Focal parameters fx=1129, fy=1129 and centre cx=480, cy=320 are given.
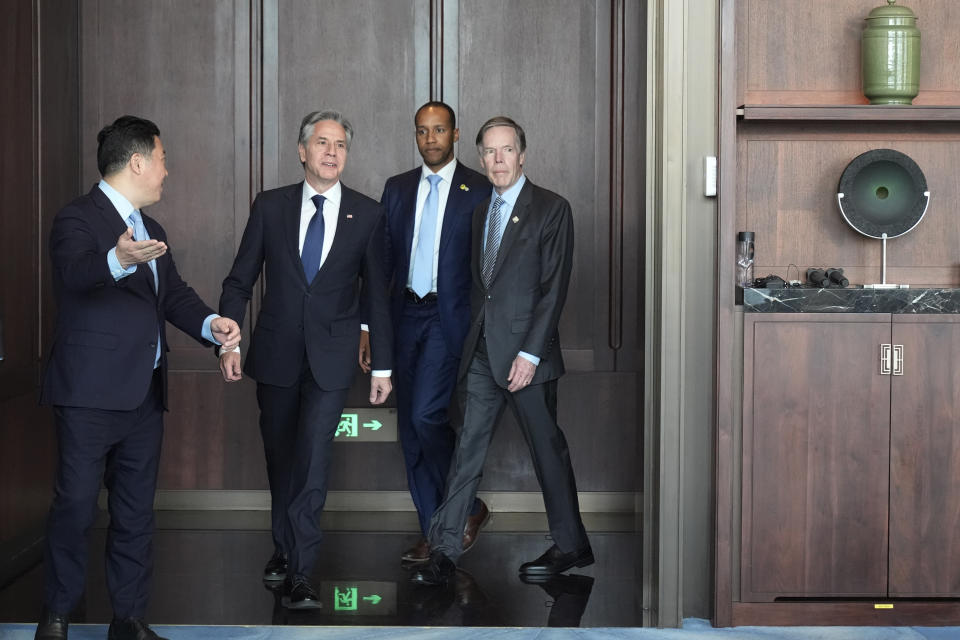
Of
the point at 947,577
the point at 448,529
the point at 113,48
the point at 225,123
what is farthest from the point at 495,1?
the point at 947,577

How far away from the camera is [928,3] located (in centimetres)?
415

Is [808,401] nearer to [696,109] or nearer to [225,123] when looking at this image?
[696,109]

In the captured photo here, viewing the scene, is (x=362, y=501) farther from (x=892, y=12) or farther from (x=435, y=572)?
(x=892, y=12)

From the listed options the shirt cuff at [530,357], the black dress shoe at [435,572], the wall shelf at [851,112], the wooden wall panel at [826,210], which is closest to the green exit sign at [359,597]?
the black dress shoe at [435,572]

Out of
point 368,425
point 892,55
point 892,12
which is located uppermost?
point 892,12

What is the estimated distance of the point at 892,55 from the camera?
392cm

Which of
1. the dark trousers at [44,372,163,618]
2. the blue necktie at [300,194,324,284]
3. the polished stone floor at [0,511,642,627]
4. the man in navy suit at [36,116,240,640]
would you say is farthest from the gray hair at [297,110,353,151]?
the polished stone floor at [0,511,642,627]

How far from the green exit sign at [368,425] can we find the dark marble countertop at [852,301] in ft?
7.75

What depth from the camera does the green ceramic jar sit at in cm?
393

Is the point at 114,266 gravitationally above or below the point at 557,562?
above

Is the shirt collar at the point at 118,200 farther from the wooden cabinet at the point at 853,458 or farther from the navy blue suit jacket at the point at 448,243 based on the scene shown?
the wooden cabinet at the point at 853,458

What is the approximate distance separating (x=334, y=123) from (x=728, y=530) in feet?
6.60

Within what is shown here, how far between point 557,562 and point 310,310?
1398 mm

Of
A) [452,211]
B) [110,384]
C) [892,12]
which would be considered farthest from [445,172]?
[110,384]
